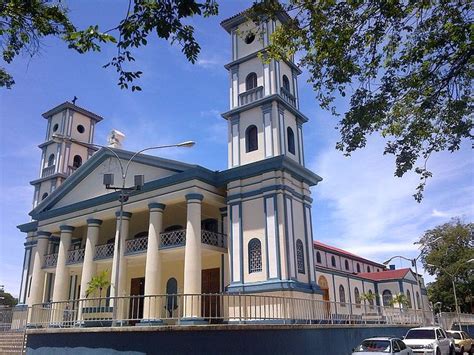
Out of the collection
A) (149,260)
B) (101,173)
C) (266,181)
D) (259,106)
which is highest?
(259,106)

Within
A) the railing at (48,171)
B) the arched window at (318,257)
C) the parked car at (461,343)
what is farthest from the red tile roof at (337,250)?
the railing at (48,171)

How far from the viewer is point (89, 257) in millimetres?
23281

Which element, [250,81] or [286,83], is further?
[286,83]

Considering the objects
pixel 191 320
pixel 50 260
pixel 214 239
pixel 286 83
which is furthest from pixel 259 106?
pixel 50 260

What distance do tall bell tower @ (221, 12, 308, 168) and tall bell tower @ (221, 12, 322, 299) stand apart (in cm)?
5

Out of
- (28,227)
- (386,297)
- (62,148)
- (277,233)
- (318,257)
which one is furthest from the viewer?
(386,297)

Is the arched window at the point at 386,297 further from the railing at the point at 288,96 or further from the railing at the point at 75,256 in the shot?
the railing at the point at 75,256

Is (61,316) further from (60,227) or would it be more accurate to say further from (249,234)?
(60,227)

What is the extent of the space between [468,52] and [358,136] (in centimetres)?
268

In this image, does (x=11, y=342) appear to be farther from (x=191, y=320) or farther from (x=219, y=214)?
(x=219, y=214)

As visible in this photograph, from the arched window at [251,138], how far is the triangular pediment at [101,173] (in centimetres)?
309

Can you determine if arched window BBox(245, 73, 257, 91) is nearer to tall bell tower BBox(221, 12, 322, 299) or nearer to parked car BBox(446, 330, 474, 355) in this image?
tall bell tower BBox(221, 12, 322, 299)

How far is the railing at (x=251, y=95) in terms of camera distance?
2219cm

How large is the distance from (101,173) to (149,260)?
7.36 meters
